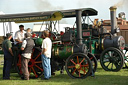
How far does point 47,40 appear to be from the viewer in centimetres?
746

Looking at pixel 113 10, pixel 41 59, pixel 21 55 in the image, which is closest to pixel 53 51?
pixel 41 59

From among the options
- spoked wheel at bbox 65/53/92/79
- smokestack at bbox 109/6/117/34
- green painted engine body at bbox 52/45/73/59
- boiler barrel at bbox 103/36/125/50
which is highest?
smokestack at bbox 109/6/117/34

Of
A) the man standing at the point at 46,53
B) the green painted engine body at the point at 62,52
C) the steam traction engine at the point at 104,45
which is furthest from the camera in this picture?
the steam traction engine at the point at 104,45

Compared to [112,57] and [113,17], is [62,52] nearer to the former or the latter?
[112,57]

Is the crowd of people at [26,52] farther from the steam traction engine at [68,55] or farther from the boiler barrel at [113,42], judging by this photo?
the boiler barrel at [113,42]

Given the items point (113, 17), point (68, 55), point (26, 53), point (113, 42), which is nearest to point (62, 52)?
point (68, 55)

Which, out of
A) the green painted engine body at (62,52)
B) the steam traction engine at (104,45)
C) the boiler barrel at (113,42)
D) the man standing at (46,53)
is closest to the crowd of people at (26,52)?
the man standing at (46,53)

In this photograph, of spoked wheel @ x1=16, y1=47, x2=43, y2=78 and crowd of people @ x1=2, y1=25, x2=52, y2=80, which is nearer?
crowd of people @ x1=2, y1=25, x2=52, y2=80

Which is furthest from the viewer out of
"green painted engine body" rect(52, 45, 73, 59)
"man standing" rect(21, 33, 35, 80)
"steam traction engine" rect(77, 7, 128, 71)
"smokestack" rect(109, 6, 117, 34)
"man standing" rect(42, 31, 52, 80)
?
"smokestack" rect(109, 6, 117, 34)

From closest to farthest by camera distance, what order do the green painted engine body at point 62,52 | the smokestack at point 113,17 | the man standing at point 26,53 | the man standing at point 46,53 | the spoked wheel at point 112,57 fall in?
the man standing at point 46,53, the man standing at point 26,53, the green painted engine body at point 62,52, the spoked wheel at point 112,57, the smokestack at point 113,17

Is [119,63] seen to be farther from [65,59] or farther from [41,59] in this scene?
[41,59]

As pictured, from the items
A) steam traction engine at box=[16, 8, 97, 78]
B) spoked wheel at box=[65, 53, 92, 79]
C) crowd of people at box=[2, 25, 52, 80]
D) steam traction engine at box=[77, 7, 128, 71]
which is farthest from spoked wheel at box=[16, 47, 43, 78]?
steam traction engine at box=[77, 7, 128, 71]

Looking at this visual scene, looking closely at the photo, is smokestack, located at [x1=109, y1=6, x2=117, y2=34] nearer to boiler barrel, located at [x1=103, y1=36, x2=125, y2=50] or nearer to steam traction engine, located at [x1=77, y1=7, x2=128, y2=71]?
steam traction engine, located at [x1=77, y1=7, x2=128, y2=71]

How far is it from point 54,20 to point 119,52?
7.85 ft
